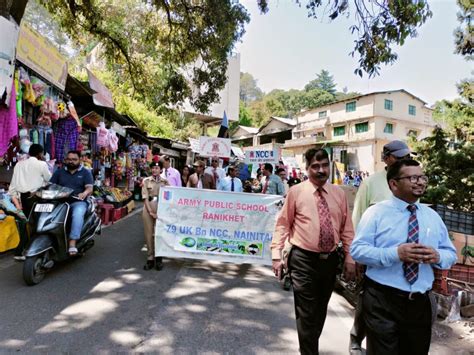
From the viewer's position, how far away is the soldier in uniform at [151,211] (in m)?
5.48

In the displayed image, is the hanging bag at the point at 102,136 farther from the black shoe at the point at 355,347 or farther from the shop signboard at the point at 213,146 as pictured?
the black shoe at the point at 355,347

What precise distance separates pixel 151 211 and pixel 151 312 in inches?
83.2

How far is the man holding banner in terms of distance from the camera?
2.72 m

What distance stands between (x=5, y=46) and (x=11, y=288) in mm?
3499

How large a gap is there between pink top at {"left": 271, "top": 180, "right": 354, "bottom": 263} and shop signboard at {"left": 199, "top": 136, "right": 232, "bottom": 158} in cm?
710

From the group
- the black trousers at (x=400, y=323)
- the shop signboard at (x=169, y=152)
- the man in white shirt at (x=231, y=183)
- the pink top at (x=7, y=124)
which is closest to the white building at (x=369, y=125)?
the shop signboard at (x=169, y=152)

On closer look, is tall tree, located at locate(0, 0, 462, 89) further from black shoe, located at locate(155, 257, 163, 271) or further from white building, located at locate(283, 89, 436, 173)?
white building, located at locate(283, 89, 436, 173)

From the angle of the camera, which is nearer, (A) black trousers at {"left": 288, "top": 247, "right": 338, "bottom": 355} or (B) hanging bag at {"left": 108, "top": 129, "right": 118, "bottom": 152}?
(A) black trousers at {"left": 288, "top": 247, "right": 338, "bottom": 355}

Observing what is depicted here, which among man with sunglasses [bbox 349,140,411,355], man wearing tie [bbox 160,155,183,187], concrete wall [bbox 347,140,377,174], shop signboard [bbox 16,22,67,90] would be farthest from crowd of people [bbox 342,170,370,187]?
man with sunglasses [bbox 349,140,411,355]

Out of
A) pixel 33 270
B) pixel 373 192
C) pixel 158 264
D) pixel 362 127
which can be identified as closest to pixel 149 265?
pixel 158 264

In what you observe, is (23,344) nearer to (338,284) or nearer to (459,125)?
(338,284)

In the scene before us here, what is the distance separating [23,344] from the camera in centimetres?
300

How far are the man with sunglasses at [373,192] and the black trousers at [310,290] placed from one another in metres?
0.42

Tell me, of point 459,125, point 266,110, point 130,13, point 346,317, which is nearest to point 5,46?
point 346,317
